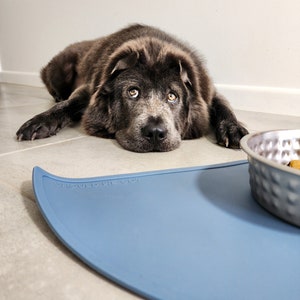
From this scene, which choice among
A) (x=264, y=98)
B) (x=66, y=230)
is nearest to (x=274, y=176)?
(x=66, y=230)

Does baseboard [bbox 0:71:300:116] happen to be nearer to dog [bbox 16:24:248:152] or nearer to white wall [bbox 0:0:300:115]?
white wall [bbox 0:0:300:115]

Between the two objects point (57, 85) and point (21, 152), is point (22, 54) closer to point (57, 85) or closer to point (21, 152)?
point (57, 85)

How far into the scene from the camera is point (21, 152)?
4.16 feet

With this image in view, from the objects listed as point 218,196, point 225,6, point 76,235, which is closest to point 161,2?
point 225,6

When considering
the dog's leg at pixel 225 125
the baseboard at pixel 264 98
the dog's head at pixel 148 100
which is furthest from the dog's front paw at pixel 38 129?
the baseboard at pixel 264 98

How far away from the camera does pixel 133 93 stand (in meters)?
1.44

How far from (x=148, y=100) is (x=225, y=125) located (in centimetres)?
36

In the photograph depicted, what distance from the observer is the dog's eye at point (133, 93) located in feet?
4.73

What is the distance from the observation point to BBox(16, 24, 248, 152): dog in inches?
53.9

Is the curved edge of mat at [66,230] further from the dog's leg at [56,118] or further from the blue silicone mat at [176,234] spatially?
the dog's leg at [56,118]

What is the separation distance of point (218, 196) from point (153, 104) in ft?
2.18

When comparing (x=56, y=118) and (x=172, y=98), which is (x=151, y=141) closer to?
(x=172, y=98)

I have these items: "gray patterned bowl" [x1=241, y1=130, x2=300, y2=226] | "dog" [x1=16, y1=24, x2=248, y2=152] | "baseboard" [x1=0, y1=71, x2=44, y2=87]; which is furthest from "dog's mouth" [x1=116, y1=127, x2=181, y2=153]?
"baseboard" [x1=0, y1=71, x2=44, y2=87]

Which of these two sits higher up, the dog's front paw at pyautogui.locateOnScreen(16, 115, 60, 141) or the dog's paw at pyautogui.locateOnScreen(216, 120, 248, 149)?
the dog's paw at pyautogui.locateOnScreen(216, 120, 248, 149)
